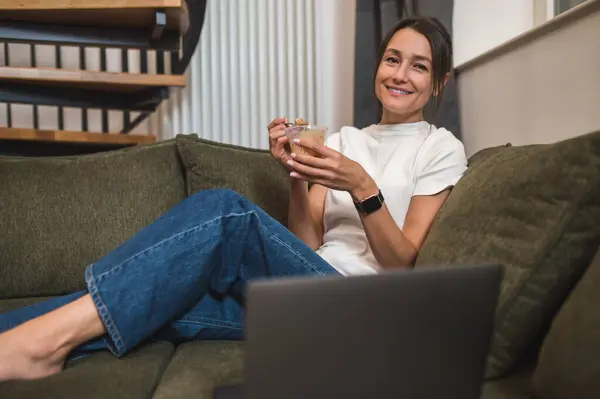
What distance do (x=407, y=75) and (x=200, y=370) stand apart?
2.86 ft

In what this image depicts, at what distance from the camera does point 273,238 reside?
1.12 m

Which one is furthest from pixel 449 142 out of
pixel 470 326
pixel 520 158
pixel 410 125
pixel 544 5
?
pixel 544 5

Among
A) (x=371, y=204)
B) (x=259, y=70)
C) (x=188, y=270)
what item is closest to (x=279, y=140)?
(x=371, y=204)

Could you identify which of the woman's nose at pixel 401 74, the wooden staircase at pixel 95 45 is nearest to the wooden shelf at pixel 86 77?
the wooden staircase at pixel 95 45

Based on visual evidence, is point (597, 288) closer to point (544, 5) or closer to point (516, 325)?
point (516, 325)

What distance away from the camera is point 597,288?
763 mm

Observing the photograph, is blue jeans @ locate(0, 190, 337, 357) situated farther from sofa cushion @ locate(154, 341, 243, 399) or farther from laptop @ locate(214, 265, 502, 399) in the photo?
laptop @ locate(214, 265, 502, 399)

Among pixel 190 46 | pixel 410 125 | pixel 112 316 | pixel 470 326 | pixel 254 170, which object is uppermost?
pixel 190 46

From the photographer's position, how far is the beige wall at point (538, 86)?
50.2 inches

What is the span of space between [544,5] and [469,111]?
1.67ft

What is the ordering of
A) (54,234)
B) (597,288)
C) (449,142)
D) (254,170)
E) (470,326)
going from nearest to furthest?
(470,326) → (597,288) → (449,142) → (54,234) → (254,170)

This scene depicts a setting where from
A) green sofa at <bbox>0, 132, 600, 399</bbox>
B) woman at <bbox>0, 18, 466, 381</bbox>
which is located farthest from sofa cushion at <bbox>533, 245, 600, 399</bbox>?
woman at <bbox>0, 18, 466, 381</bbox>

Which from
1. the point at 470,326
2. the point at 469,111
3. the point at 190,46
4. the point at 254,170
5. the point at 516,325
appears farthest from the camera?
the point at 190,46

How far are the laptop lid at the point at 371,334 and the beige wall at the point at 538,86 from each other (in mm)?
829
